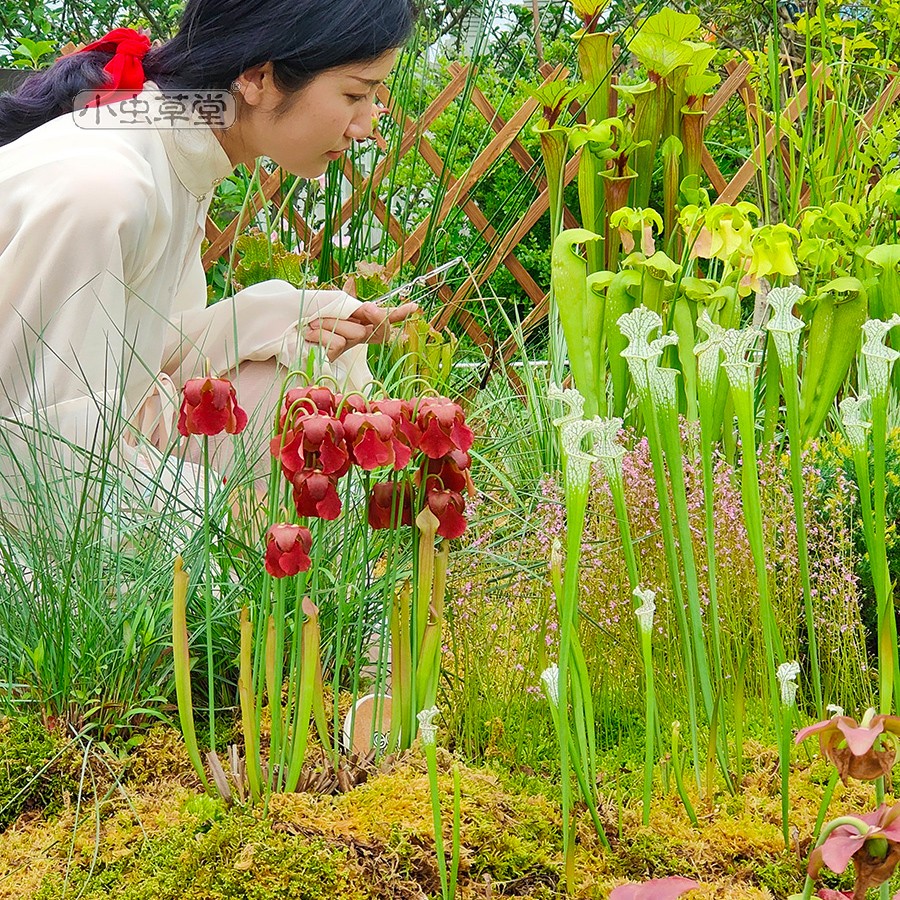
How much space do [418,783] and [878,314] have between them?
1.18 m

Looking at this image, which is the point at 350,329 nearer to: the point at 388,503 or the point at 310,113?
the point at 310,113

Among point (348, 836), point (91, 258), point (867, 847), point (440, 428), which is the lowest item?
point (348, 836)

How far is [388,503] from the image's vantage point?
1.25 m

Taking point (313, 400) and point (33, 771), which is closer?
point (313, 400)

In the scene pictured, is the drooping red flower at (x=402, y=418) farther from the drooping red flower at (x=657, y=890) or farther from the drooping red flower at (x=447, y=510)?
the drooping red flower at (x=657, y=890)

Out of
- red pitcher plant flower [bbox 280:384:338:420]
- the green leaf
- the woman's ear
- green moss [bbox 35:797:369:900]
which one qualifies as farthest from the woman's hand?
green moss [bbox 35:797:369:900]

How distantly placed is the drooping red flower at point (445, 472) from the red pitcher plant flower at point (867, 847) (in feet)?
1.84

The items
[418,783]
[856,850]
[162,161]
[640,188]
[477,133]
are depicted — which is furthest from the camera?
[477,133]

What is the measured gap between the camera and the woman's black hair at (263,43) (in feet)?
6.41

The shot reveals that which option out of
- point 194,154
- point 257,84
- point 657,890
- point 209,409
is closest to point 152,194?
point 194,154

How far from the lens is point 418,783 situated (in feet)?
4.32

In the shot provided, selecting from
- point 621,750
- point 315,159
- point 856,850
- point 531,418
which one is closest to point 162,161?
point 315,159

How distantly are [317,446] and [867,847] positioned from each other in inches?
24.7

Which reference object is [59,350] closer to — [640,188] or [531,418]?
[531,418]
